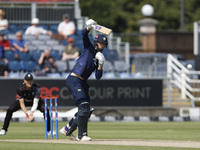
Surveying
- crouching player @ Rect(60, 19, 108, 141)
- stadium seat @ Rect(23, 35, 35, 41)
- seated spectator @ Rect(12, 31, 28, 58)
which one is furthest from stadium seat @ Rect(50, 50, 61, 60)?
crouching player @ Rect(60, 19, 108, 141)

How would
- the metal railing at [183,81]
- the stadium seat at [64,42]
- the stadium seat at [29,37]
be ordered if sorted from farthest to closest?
1. the stadium seat at [64,42]
2. the stadium seat at [29,37]
3. the metal railing at [183,81]

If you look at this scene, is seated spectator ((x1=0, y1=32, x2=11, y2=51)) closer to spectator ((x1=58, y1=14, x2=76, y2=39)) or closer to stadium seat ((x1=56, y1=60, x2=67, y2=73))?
stadium seat ((x1=56, y1=60, x2=67, y2=73))

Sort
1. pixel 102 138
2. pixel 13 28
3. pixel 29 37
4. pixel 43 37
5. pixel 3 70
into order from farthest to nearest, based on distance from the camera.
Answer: pixel 13 28, pixel 43 37, pixel 29 37, pixel 3 70, pixel 102 138

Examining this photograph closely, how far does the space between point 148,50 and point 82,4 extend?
16.3 m

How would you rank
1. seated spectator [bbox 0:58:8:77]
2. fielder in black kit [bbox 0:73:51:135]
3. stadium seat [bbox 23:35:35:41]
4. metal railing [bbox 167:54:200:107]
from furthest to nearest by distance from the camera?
stadium seat [bbox 23:35:35:41], metal railing [bbox 167:54:200:107], seated spectator [bbox 0:58:8:77], fielder in black kit [bbox 0:73:51:135]

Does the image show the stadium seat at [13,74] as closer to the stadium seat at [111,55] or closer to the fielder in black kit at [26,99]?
the stadium seat at [111,55]

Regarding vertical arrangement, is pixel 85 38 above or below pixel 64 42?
below

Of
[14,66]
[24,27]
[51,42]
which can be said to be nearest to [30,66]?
[14,66]

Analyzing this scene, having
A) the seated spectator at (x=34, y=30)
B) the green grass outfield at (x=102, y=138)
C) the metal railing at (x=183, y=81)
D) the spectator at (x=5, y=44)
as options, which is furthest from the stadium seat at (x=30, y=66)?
the green grass outfield at (x=102, y=138)

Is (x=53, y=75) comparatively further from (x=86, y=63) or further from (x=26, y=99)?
(x=86, y=63)

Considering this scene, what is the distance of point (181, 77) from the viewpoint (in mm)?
23859

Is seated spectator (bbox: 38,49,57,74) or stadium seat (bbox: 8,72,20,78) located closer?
stadium seat (bbox: 8,72,20,78)

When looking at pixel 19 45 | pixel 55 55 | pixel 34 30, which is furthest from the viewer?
pixel 34 30

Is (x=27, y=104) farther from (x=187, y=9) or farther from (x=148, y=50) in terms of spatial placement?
(x=187, y=9)
